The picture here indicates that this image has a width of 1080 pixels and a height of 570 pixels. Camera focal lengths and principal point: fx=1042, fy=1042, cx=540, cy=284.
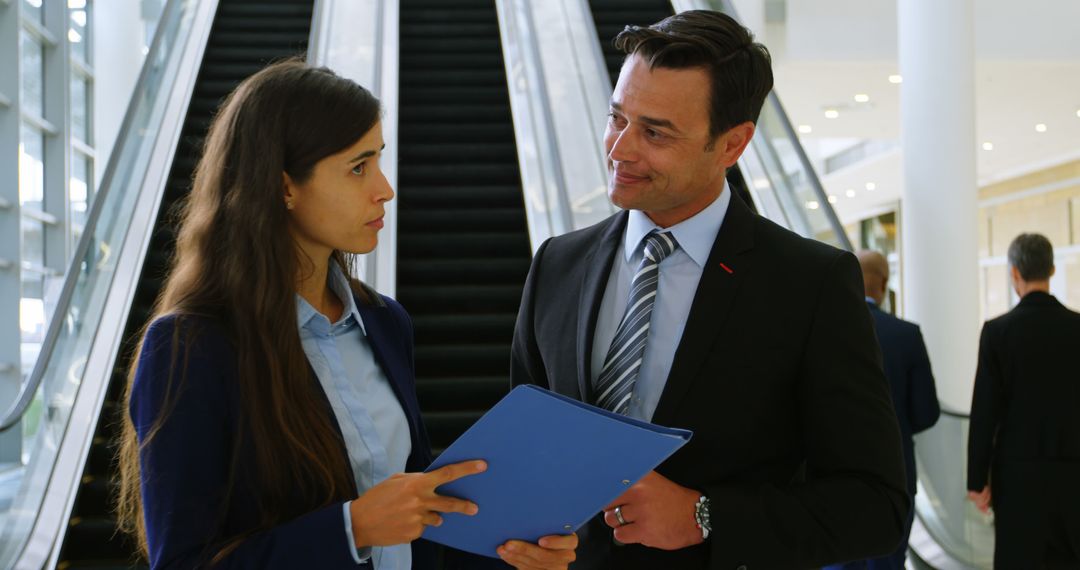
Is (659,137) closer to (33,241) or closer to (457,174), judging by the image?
(457,174)

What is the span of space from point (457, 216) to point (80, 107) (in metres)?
10.6

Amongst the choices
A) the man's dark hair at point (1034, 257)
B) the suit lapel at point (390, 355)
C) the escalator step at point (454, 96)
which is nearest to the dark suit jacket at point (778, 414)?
the suit lapel at point (390, 355)

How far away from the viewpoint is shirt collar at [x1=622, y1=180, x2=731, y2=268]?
2012 millimetres

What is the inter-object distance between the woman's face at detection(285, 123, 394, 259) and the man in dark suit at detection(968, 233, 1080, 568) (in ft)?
13.6

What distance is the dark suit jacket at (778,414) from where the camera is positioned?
1783 mm

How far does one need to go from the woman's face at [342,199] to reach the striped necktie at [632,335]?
52 centimetres

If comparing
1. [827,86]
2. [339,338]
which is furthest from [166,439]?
[827,86]

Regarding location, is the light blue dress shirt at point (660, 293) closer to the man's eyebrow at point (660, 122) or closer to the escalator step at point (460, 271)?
the man's eyebrow at point (660, 122)

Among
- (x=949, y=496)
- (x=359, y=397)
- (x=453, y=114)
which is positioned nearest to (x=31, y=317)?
(x=453, y=114)

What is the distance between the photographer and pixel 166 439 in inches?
66.2

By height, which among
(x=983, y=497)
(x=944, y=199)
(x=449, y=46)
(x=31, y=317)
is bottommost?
(x=31, y=317)

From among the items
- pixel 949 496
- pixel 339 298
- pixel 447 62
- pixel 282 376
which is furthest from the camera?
pixel 447 62

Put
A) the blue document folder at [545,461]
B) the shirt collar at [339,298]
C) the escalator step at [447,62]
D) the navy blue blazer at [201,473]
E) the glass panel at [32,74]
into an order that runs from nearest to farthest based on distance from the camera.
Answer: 1. the blue document folder at [545,461]
2. the navy blue blazer at [201,473]
3. the shirt collar at [339,298]
4. the escalator step at [447,62]
5. the glass panel at [32,74]

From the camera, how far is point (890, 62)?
12.7 metres
